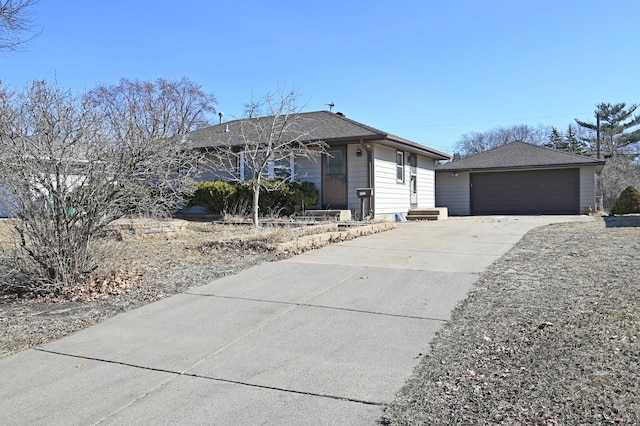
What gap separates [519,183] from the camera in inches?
877

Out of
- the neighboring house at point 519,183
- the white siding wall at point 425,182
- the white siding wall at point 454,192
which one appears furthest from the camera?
the white siding wall at point 454,192

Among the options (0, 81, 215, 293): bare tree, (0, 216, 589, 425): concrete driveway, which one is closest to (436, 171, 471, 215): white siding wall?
(0, 216, 589, 425): concrete driveway

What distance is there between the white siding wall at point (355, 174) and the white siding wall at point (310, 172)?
99cm

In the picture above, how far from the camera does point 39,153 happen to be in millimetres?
5715

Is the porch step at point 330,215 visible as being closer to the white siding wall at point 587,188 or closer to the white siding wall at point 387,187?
the white siding wall at point 387,187

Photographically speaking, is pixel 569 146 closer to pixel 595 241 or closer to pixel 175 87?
pixel 175 87

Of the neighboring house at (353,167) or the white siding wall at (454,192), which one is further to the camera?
the white siding wall at (454,192)

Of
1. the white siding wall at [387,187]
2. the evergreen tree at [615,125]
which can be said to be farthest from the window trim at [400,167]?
the evergreen tree at [615,125]

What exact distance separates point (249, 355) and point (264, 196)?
11.5 metres

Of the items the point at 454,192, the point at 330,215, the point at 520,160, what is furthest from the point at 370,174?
the point at 520,160

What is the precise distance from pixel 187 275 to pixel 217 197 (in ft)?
29.3

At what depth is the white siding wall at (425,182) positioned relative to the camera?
19.9m

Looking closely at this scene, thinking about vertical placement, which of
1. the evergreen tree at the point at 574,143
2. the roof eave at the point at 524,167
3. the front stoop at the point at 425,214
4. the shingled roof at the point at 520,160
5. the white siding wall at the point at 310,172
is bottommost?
the front stoop at the point at 425,214

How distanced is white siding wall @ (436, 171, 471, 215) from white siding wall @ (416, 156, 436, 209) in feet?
8.12
